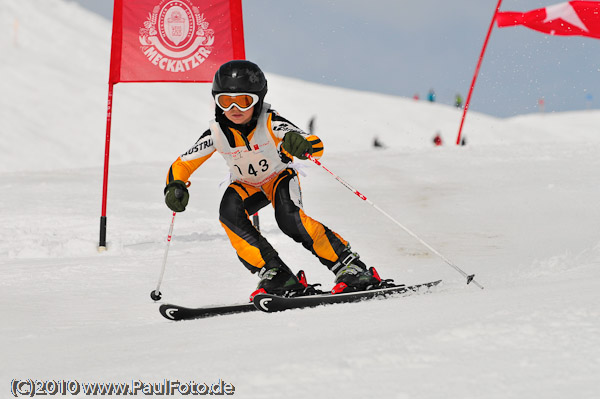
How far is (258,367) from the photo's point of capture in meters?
1.91

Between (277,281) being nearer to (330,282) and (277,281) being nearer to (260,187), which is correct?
(260,187)

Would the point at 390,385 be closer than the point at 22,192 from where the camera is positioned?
Yes

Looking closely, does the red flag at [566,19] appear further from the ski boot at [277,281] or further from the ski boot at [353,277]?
the ski boot at [277,281]

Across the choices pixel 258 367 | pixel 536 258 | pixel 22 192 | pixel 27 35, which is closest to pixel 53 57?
pixel 27 35

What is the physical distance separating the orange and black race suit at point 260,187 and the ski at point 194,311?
1.14ft

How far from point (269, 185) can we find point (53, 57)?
1237 inches

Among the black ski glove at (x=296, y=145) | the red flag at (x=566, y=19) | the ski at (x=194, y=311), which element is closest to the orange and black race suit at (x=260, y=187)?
the black ski glove at (x=296, y=145)

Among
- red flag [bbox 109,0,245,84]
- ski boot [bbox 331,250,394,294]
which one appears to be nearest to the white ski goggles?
ski boot [bbox 331,250,394,294]

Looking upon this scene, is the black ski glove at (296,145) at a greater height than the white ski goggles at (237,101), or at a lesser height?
lesser

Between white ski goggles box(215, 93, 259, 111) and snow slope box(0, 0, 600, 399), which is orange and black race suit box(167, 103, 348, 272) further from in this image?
snow slope box(0, 0, 600, 399)

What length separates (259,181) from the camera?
3.88 m

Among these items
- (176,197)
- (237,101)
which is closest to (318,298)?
(176,197)

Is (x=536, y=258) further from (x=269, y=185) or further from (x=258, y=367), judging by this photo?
(x=258, y=367)

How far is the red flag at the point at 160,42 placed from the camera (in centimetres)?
636
